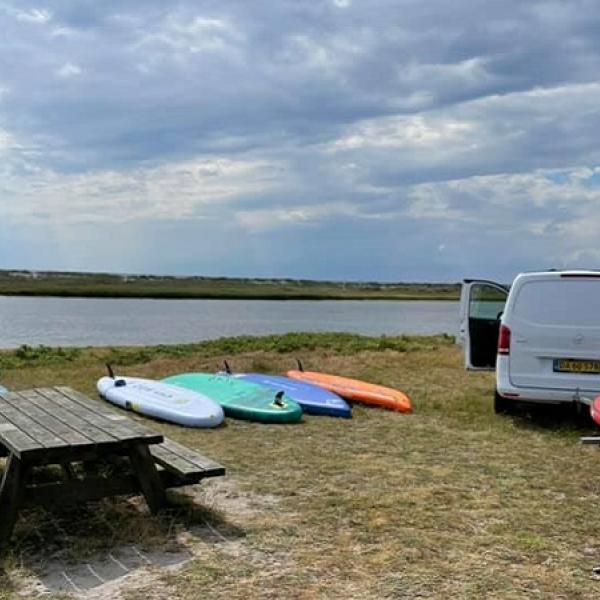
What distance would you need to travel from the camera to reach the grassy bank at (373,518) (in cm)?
394

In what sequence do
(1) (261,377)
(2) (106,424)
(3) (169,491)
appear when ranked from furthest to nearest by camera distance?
1. (1) (261,377)
2. (3) (169,491)
3. (2) (106,424)

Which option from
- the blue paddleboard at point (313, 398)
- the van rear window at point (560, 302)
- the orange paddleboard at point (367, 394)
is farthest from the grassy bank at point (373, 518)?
the van rear window at point (560, 302)

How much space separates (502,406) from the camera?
9047 mm

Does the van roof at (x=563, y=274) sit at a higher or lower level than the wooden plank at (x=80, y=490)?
higher

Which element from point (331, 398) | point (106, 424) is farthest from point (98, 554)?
point (331, 398)

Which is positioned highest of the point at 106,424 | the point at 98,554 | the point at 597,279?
the point at 597,279

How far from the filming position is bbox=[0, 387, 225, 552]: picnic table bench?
4.37 metres

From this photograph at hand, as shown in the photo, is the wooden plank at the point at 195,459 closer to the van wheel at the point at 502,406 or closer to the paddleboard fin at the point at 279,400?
the paddleboard fin at the point at 279,400

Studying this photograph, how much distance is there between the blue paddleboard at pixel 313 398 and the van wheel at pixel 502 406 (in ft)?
5.53

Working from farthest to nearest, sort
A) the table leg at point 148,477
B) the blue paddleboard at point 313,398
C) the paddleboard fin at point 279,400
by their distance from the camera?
the blue paddleboard at point 313,398 < the paddleboard fin at point 279,400 < the table leg at point 148,477

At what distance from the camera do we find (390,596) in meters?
3.75

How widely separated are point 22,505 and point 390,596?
212 cm

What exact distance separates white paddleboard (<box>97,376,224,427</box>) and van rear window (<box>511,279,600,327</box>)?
133 inches

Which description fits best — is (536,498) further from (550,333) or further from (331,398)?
(331,398)
